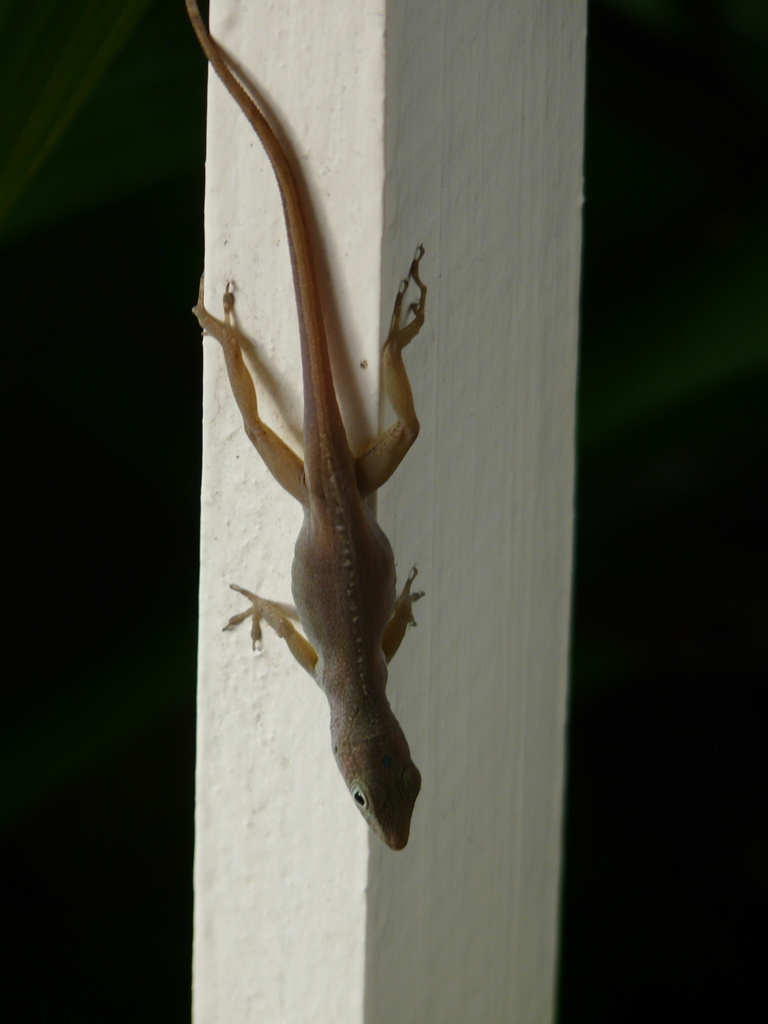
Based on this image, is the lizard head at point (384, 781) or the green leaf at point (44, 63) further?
the lizard head at point (384, 781)

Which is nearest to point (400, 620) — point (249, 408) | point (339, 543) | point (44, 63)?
point (339, 543)

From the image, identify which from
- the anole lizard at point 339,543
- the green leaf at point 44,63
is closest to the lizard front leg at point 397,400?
the anole lizard at point 339,543

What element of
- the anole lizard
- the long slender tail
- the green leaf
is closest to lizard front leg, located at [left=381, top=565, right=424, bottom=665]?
the anole lizard

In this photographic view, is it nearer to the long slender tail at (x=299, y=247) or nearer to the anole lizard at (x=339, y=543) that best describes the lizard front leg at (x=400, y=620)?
the anole lizard at (x=339, y=543)

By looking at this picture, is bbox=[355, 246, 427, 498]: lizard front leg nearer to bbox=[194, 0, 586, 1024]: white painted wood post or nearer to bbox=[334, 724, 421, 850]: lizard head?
bbox=[194, 0, 586, 1024]: white painted wood post

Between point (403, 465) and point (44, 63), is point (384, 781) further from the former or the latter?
point (44, 63)

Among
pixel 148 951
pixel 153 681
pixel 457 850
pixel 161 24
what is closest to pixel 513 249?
pixel 457 850
